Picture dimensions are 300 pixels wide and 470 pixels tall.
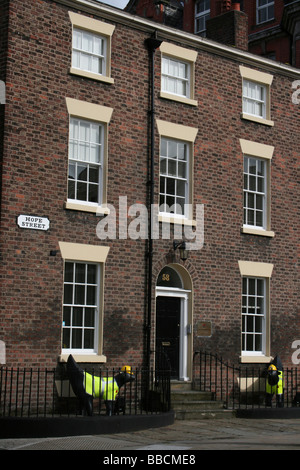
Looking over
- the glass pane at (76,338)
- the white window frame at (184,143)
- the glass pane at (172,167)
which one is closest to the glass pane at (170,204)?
the white window frame at (184,143)

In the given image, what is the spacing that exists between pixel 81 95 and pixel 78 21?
5.37 ft

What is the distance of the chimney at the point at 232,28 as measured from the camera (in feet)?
65.3

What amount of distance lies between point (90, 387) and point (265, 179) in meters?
7.91

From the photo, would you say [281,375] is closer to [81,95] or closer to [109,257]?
[109,257]

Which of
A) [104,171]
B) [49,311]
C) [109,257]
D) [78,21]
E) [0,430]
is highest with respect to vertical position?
[78,21]

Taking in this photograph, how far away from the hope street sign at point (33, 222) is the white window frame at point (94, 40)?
336cm

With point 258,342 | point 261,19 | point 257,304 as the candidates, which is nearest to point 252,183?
point 257,304

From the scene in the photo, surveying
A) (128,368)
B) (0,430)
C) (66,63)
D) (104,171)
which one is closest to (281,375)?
(128,368)

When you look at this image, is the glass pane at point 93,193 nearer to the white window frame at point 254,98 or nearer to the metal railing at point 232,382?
the metal railing at point 232,382

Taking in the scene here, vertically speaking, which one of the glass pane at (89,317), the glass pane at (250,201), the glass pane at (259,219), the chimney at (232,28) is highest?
the chimney at (232,28)

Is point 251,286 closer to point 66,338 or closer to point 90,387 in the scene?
point 66,338

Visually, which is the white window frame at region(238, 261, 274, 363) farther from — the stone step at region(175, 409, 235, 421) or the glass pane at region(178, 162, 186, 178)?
the glass pane at region(178, 162, 186, 178)

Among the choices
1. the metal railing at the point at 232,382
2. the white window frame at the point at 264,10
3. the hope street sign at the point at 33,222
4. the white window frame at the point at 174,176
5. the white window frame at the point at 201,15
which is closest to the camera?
the hope street sign at the point at 33,222

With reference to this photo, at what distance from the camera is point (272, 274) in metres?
19.1
